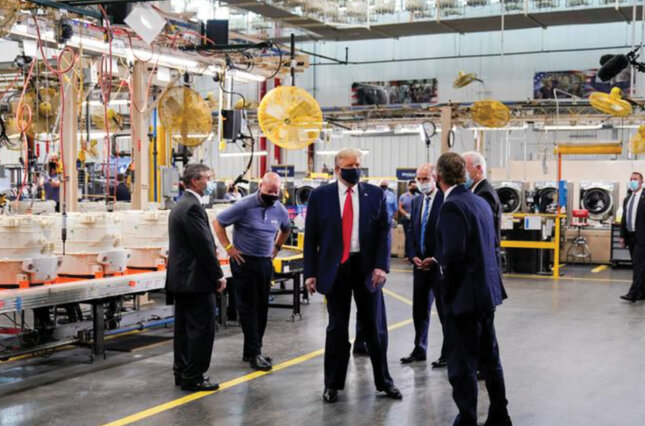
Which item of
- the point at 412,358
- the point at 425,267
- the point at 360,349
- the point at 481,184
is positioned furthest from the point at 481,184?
the point at 360,349

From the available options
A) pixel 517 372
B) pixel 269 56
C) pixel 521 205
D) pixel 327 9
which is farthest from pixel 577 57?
pixel 517 372

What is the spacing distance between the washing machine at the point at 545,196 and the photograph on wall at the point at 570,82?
7.24 metres

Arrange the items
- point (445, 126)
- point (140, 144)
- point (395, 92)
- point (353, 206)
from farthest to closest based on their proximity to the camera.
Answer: point (395, 92)
point (445, 126)
point (140, 144)
point (353, 206)

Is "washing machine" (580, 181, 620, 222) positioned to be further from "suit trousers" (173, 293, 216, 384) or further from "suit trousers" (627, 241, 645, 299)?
"suit trousers" (173, 293, 216, 384)

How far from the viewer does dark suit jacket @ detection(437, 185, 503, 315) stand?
4.61m

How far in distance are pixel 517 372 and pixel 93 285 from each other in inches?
144

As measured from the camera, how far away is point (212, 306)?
5895 mm

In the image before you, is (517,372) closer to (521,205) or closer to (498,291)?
(498,291)

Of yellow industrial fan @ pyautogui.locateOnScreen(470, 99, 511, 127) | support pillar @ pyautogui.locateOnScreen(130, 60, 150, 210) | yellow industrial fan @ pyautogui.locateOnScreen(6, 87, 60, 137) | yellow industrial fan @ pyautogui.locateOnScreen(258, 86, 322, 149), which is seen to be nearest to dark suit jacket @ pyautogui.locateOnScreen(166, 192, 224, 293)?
yellow industrial fan @ pyautogui.locateOnScreen(258, 86, 322, 149)

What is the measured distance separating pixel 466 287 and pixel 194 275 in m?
2.13

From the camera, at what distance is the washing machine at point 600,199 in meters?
18.0

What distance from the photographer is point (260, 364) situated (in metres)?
6.56

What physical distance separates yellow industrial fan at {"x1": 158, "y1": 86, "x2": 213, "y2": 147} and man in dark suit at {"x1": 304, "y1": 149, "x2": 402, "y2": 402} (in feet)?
9.81

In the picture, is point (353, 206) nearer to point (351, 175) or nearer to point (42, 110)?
point (351, 175)
